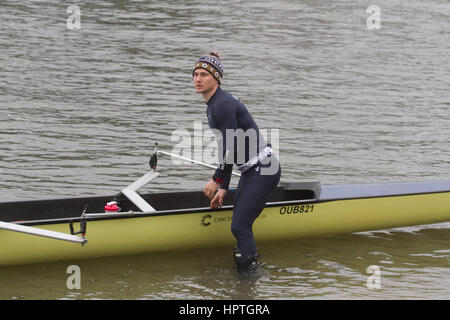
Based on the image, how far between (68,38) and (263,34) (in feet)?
22.6

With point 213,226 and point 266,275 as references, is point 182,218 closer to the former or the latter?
point 213,226

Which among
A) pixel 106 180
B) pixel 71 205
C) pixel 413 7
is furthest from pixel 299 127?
pixel 413 7

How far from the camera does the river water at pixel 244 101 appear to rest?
8.91 m

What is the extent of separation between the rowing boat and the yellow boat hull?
0.01m

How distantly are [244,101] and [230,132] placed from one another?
10585 mm

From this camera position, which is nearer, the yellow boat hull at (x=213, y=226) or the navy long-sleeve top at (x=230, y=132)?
the navy long-sleeve top at (x=230, y=132)

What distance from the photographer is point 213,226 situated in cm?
916

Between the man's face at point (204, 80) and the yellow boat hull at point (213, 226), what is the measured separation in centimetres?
159

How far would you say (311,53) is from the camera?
80.6ft

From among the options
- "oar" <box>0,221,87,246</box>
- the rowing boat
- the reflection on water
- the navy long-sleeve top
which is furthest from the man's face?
the reflection on water

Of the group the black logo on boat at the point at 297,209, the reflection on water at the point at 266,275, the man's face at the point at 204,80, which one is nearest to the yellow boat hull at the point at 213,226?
the black logo on boat at the point at 297,209

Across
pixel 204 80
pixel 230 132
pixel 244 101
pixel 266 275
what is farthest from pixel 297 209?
pixel 244 101

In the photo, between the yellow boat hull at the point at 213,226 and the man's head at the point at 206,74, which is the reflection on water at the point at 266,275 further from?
the man's head at the point at 206,74

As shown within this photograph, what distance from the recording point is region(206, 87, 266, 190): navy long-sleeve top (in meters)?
8.10
